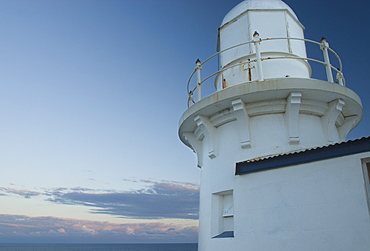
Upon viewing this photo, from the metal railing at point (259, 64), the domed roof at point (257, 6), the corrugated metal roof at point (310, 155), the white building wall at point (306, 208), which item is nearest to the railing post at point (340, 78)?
the metal railing at point (259, 64)

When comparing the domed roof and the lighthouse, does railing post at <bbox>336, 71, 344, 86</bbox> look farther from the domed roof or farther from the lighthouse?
the domed roof

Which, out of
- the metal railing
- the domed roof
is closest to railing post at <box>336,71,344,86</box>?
the metal railing

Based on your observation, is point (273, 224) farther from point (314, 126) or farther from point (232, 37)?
point (232, 37)

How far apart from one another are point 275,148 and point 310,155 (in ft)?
5.49

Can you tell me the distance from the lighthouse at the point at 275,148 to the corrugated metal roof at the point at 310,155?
0.02 metres

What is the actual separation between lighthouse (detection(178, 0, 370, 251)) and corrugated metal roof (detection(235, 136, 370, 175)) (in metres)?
0.02

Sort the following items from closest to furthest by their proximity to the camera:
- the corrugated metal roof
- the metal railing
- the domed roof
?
the corrugated metal roof < the metal railing < the domed roof

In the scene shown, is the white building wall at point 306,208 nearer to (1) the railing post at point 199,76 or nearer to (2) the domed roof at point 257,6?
(1) the railing post at point 199,76

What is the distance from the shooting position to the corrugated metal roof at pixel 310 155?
5.78 m

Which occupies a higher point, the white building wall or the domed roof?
the domed roof

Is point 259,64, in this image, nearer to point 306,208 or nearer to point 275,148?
point 275,148

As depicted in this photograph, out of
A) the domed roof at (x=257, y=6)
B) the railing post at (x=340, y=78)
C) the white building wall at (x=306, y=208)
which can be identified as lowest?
the white building wall at (x=306, y=208)

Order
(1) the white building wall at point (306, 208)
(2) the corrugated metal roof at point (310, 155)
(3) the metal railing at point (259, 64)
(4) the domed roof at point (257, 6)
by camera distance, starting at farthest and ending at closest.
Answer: (4) the domed roof at point (257, 6) → (3) the metal railing at point (259, 64) → (2) the corrugated metal roof at point (310, 155) → (1) the white building wall at point (306, 208)

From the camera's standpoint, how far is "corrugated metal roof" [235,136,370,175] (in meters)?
5.78
